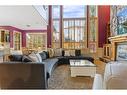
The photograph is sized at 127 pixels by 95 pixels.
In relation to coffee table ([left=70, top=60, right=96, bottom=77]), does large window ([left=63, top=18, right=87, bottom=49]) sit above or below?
above

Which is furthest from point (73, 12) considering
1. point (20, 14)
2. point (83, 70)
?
point (83, 70)

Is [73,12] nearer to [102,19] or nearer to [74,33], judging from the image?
[74,33]

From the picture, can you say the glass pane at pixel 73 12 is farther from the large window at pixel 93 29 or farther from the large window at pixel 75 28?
the large window at pixel 93 29

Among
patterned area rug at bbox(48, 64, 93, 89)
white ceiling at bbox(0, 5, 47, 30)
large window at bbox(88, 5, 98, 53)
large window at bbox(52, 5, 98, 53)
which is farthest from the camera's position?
large window at bbox(88, 5, 98, 53)

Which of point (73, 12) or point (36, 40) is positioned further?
point (36, 40)

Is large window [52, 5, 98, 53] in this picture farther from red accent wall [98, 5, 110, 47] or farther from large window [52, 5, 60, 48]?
red accent wall [98, 5, 110, 47]

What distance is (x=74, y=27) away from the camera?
33.4ft

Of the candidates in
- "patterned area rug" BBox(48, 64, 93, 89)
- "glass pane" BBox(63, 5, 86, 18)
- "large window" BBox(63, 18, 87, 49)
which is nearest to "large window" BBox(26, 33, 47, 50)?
"large window" BBox(63, 18, 87, 49)

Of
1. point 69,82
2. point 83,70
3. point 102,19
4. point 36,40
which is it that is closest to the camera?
point 69,82

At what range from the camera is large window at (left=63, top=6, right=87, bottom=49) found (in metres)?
9.99

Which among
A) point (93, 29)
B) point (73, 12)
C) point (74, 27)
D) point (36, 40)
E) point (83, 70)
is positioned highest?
point (73, 12)

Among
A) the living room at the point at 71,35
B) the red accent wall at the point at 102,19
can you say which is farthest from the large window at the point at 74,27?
the red accent wall at the point at 102,19
